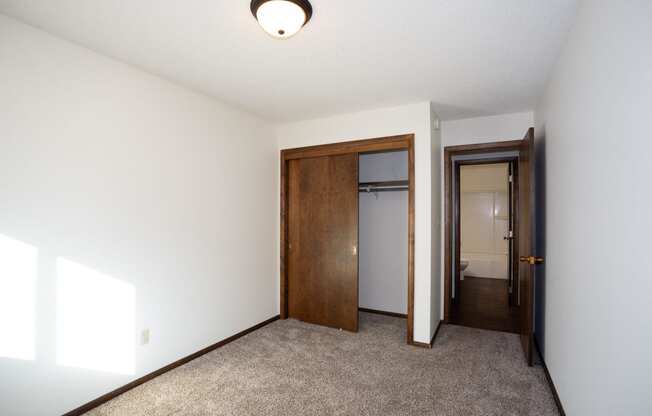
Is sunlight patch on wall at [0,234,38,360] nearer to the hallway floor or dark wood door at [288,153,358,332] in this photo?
dark wood door at [288,153,358,332]

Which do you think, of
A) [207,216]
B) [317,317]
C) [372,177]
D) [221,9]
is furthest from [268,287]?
[221,9]

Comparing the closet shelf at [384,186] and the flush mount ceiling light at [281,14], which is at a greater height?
the flush mount ceiling light at [281,14]

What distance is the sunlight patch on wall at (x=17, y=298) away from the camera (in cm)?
183

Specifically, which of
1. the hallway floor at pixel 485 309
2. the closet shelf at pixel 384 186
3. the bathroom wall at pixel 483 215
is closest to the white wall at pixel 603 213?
the hallway floor at pixel 485 309

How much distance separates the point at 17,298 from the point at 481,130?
14.0ft

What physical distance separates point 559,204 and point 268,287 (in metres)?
3.03

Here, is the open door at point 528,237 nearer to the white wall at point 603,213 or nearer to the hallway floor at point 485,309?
the white wall at point 603,213

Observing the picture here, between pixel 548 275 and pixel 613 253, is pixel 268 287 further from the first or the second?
pixel 613 253

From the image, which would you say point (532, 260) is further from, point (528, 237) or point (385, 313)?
point (385, 313)

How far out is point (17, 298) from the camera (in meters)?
1.88

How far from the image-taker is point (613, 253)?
135 centimetres

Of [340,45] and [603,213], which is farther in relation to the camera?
[340,45]

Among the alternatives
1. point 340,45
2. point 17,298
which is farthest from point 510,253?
point 17,298

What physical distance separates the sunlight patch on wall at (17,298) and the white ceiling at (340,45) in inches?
52.9
